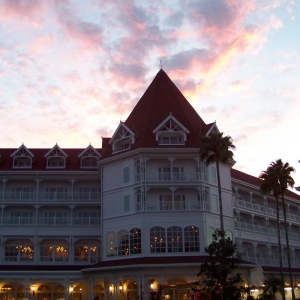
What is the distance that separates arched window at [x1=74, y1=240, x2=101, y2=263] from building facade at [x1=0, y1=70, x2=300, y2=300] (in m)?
0.12

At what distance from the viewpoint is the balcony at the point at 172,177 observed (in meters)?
53.5

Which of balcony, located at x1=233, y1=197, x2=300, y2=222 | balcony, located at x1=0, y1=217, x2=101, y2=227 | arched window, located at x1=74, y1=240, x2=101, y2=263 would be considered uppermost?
balcony, located at x1=233, y1=197, x2=300, y2=222

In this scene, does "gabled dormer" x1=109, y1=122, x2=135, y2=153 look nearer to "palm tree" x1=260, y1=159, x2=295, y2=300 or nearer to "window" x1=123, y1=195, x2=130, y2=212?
"window" x1=123, y1=195, x2=130, y2=212

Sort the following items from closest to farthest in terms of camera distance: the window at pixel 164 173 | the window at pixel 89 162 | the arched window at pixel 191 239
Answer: the arched window at pixel 191 239 < the window at pixel 164 173 < the window at pixel 89 162

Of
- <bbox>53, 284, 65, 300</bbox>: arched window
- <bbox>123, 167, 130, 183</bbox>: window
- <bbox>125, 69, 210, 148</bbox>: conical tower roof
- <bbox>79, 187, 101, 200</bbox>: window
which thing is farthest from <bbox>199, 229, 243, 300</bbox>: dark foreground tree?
<bbox>79, 187, 101, 200</bbox>: window

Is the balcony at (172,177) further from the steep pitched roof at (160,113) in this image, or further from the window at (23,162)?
the window at (23,162)

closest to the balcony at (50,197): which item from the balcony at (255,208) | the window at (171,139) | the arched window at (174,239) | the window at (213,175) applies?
the window at (171,139)

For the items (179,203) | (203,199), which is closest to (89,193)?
(179,203)

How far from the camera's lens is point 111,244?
5459 centimetres

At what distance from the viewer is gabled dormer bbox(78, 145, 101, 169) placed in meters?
63.5

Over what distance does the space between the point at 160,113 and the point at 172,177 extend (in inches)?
325

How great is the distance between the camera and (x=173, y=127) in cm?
5506

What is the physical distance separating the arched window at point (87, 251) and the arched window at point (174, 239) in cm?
1314

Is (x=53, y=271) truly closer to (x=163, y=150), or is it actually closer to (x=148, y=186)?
(x=148, y=186)
